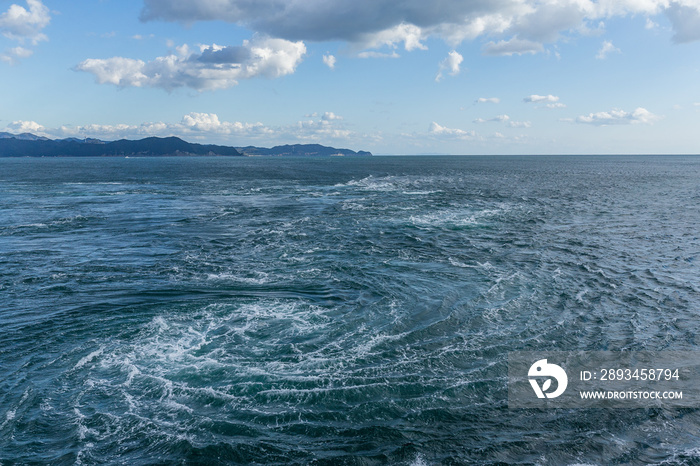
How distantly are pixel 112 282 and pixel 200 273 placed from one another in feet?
18.7

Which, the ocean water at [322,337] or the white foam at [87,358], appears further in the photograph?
the white foam at [87,358]

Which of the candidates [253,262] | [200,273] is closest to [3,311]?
[200,273]

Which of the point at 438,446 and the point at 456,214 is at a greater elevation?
the point at 456,214

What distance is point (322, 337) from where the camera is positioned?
2109 centimetres

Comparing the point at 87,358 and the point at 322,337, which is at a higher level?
the point at 322,337

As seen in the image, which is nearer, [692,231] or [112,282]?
[112,282]

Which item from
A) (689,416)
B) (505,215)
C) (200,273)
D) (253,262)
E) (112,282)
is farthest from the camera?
(505,215)

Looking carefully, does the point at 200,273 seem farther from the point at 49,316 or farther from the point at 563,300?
the point at 563,300

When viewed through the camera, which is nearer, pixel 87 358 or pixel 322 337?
pixel 87 358

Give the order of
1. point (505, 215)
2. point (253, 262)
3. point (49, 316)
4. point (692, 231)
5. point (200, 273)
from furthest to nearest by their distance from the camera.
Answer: point (505, 215) < point (692, 231) < point (253, 262) < point (200, 273) < point (49, 316)

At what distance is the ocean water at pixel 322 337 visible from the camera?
14.0m

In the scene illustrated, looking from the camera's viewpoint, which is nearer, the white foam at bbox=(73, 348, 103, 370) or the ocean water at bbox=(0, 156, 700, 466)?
the ocean water at bbox=(0, 156, 700, 466)

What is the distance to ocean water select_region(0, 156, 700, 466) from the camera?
13984 millimetres

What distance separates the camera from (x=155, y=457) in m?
13.3
